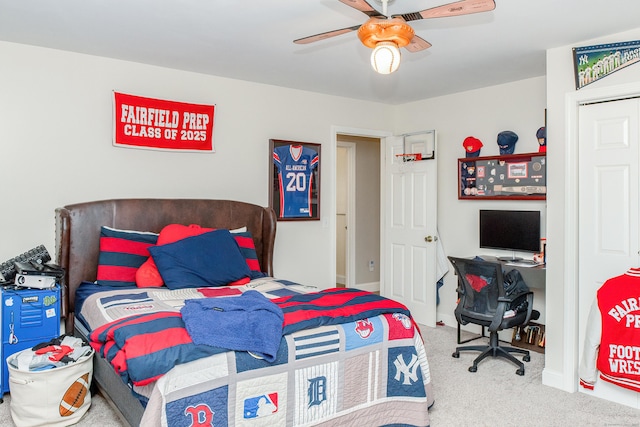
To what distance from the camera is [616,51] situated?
10.2 feet

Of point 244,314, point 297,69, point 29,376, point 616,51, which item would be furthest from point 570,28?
point 29,376

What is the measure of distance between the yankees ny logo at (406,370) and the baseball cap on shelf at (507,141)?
8.26 feet

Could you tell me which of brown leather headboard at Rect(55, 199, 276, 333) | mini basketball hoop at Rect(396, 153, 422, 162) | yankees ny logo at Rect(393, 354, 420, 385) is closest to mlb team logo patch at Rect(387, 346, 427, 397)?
yankees ny logo at Rect(393, 354, 420, 385)

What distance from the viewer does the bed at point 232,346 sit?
6.65 ft

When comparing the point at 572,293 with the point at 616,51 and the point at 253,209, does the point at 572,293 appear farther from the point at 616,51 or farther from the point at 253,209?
the point at 253,209

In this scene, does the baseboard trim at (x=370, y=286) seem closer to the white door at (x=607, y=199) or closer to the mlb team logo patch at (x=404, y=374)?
the white door at (x=607, y=199)

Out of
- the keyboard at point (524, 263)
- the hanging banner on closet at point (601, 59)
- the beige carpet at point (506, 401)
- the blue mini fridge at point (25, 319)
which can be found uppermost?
the hanging banner on closet at point (601, 59)

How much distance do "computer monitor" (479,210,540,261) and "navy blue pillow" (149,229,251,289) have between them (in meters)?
2.32

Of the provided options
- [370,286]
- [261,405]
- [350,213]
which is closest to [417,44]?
[261,405]

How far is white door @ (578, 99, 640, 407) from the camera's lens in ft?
10.1

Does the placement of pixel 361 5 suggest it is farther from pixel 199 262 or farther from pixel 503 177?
pixel 503 177

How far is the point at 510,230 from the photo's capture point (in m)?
4.25

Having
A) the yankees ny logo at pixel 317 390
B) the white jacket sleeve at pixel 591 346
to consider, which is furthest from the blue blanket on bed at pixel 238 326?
the white jacket sleeve at pixel 591 346

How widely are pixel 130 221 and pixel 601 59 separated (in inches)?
143
